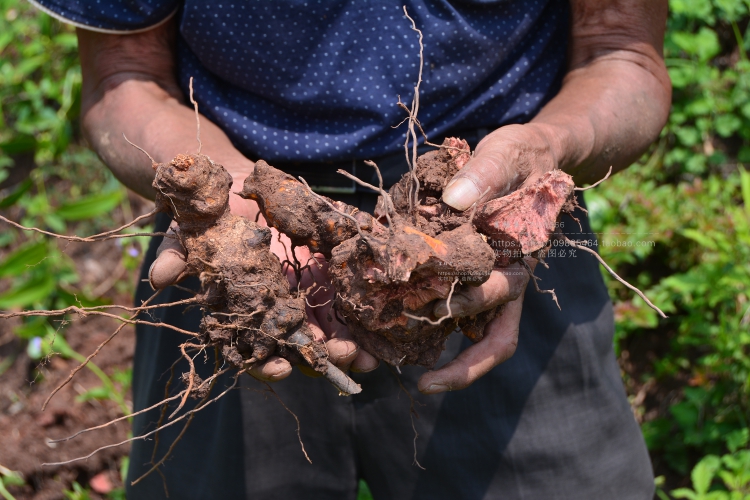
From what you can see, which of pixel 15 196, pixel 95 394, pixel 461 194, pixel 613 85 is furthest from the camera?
pixel 15 196

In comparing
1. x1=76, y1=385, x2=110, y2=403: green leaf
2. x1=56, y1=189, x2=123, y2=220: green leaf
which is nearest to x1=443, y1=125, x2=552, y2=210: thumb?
x1=76, y1=385, x2=110, y2=403: green leaf

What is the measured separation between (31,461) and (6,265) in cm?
103

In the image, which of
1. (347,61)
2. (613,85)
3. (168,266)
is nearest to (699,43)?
(613,85)

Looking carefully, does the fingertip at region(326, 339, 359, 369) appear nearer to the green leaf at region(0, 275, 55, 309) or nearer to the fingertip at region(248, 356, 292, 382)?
the fingertip at region(248, 356, 292, 382)

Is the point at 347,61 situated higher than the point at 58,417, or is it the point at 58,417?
the point at 347,61

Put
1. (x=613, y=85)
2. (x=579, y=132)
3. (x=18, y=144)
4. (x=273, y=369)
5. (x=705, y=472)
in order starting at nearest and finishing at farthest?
(x=273, y=369)
(x=579, y=132)
(x=613, y=85)
(x=705, y=472)
(x=18, y=144)

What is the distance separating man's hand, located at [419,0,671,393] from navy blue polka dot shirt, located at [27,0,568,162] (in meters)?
0.14

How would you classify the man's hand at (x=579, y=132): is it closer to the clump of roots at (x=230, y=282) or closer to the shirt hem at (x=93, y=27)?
the clump of roots at (x=230, y=282)

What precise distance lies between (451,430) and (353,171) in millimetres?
838

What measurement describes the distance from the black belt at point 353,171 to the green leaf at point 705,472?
1.66 m

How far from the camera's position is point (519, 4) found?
1.69 m

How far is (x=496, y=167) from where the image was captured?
134 centimetres

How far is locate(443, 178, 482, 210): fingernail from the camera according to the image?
1.32 metres

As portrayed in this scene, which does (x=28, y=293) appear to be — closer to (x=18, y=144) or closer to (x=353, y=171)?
(x=18, y=144)
